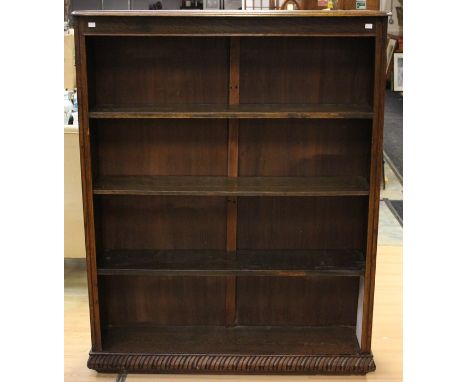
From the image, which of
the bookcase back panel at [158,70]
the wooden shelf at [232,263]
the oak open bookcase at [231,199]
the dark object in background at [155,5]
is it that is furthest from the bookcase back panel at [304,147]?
the dark object in background at [155,5]

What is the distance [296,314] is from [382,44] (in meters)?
1.39

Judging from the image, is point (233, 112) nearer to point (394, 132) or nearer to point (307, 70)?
point (307, 70)

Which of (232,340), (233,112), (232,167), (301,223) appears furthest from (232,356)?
(233,112)

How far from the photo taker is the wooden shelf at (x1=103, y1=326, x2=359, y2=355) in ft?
10.3

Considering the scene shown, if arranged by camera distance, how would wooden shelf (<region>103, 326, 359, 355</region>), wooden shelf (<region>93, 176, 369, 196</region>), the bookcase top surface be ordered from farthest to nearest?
wooden shelf (<region>103, 326, 359, 355</region>)
wooden shelf (<region>93, 176, 369, 196</region>)
the bookcase top surface

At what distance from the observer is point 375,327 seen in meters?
3.56

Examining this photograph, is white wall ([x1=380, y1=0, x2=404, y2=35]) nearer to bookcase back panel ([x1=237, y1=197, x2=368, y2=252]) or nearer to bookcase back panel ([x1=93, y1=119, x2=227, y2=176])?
bookcase back panel ([x1=237, y1=197, x2=368, y2=252])

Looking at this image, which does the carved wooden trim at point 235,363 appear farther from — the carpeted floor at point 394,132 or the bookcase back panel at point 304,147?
the carpeted floor at point 394,132

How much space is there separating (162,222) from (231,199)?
1.17 ft

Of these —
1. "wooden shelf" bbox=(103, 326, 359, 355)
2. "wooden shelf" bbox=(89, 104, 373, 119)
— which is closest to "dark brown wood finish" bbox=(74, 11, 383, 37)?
"wooden shelf" bbox=(89, 104, 373, 119)

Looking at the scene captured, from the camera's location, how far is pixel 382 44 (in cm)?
279

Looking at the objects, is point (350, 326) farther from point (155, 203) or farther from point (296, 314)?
point (155, 203)

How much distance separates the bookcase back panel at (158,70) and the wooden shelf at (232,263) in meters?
0.72

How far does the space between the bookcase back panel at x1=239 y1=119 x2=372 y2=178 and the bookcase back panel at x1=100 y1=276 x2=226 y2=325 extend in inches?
24.9
